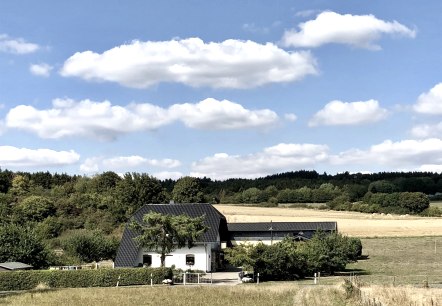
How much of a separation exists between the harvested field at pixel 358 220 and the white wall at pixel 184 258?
36116mm

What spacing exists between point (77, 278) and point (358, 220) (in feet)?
217

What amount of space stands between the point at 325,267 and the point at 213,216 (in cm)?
1514

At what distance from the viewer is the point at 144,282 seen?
43.4 m

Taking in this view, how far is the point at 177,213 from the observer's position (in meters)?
62.3

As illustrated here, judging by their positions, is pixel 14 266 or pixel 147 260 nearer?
pixel 14 266

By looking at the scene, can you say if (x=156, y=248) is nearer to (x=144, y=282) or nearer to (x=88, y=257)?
(x=144, y=282)

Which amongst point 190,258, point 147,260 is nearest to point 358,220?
point 190,258

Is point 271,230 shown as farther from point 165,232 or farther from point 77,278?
point 77,278

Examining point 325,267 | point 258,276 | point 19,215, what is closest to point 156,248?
point 258,276

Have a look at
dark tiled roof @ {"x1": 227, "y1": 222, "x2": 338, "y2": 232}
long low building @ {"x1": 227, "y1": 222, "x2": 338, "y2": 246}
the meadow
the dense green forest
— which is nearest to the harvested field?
the dense green forest

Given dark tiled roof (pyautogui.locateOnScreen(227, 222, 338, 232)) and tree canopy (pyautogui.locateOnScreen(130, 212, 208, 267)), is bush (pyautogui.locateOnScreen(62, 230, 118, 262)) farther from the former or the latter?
dark tiled roof (pyautogui.locateOnScreen(227, 222, 338, 232))

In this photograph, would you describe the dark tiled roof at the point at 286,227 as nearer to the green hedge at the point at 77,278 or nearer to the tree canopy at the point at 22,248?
the tree canopy at the point at 22,248

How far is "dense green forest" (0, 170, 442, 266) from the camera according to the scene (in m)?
62.0

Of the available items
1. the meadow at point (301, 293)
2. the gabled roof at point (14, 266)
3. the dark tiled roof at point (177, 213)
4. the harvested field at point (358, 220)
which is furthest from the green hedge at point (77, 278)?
the harvested field at point (358, 220)
